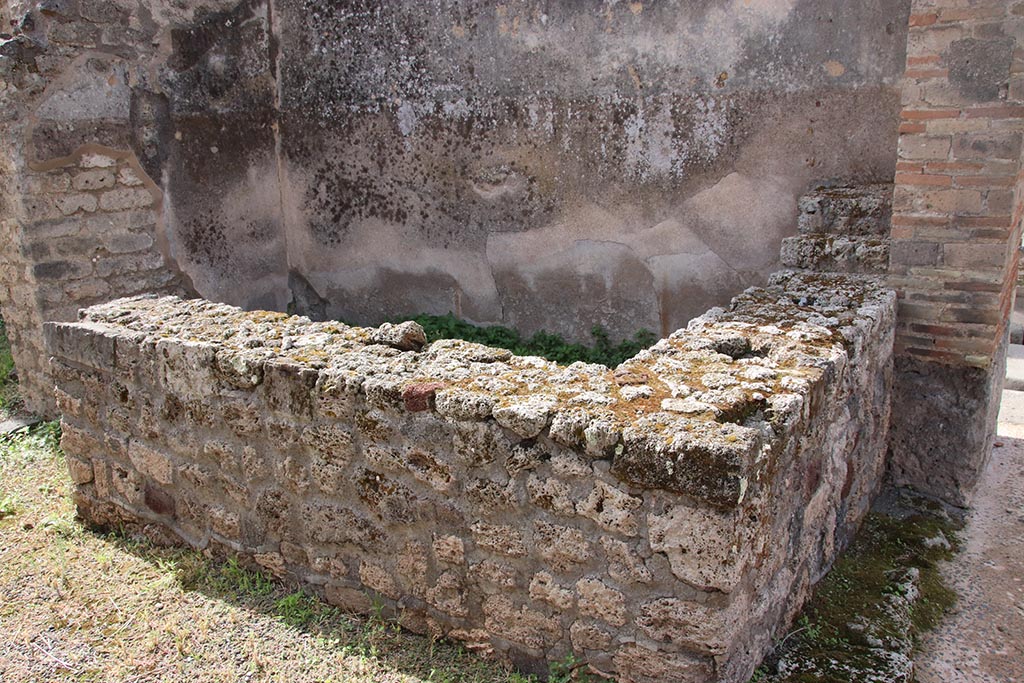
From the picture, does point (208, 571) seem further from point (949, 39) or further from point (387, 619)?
point (949, 39)

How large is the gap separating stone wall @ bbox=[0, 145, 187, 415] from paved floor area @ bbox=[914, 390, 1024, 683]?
4.80 meters

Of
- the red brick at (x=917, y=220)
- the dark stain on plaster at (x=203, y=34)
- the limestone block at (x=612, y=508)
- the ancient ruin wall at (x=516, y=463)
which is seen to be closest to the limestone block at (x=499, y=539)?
the ancient ruin wall at (x=516, y=463)

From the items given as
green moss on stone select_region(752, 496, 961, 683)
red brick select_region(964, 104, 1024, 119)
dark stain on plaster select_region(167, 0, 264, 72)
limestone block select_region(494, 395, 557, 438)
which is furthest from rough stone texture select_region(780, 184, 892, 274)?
dark stain on plaster select_region(167, 0, 264, 72)

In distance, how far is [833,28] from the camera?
175 inches

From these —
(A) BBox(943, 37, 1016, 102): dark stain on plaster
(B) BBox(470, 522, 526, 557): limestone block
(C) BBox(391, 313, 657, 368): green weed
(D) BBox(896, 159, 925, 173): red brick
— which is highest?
(A) BBox(943, 37, 1016, 102): dark stain on plaster

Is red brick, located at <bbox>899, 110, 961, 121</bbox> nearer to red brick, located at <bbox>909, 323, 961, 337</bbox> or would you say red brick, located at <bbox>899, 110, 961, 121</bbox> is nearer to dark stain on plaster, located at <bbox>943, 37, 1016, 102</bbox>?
dark stain on plaster, located at <bbox>943, 37, 1016, 102</bbox>

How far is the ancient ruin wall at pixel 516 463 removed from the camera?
90.4 inches

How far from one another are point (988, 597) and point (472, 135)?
3947mm

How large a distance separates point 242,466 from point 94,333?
92 centimetres

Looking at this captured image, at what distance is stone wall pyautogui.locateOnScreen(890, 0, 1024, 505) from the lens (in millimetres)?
3465

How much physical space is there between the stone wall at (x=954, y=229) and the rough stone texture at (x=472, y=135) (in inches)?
33.0

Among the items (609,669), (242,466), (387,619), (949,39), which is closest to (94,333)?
(242,466)

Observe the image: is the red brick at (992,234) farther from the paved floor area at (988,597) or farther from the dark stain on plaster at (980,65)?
the paved floor area at (988,597)

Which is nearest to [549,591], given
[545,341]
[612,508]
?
[612,508]
